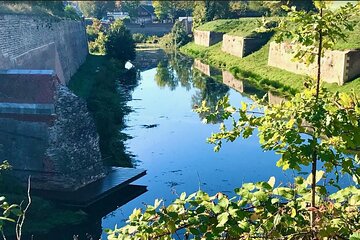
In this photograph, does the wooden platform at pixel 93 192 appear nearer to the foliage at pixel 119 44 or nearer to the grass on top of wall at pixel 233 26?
the foliage at pixel 119 44

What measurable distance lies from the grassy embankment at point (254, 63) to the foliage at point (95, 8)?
2690 cm

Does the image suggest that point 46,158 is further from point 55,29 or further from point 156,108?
point 55,29

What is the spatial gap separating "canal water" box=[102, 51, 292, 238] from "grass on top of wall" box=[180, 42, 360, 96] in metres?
1.19

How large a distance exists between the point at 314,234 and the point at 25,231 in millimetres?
7470

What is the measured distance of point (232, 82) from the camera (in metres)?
25.5

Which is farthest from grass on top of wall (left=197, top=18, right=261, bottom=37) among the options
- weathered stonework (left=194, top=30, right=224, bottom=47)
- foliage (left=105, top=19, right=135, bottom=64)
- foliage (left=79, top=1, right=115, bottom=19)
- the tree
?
foliage (left=79, top=1, right=115, bottom=19)

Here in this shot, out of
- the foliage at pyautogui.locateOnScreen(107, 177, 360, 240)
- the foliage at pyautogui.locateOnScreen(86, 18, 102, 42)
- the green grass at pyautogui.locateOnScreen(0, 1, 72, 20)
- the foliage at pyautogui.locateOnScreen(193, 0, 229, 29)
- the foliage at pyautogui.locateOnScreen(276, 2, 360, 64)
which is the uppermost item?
the foliage at pyautogui.locateOnScreen(276, 2, 360, 64)

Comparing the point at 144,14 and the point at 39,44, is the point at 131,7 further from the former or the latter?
the point at 39,44

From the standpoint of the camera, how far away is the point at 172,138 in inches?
593

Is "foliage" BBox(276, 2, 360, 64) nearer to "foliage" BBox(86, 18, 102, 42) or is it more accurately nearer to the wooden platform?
the wooden platform

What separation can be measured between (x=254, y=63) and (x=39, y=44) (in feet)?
48.8

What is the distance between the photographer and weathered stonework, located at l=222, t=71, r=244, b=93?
23486mm

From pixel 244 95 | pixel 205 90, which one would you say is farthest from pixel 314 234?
pixel 205 90

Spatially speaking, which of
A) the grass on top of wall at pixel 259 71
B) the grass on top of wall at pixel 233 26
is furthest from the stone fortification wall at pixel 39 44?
the grass on top of wall at pixel 233 26
